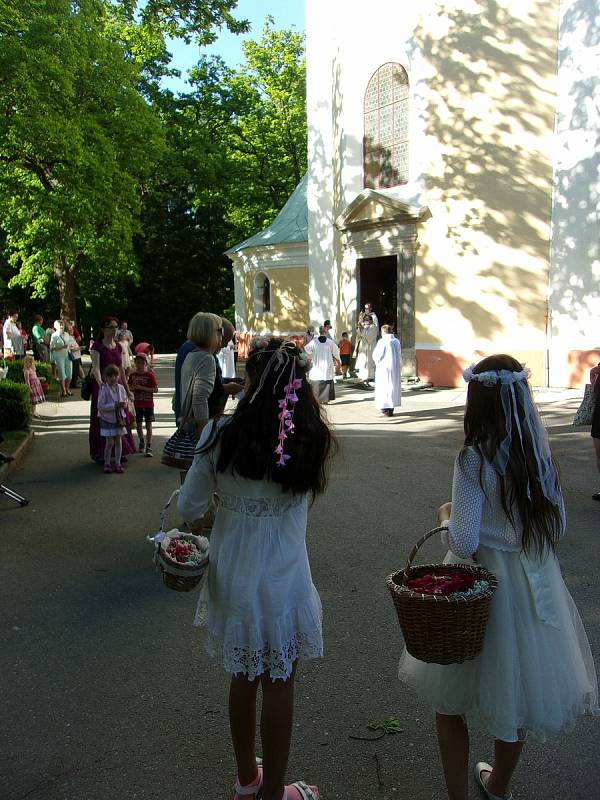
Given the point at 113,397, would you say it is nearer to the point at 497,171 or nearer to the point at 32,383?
the point at 32,383

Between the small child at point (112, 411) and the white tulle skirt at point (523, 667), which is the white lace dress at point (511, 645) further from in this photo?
the small child at point (112, 411)

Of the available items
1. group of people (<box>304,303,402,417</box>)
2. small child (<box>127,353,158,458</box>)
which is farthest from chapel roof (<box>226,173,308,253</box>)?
small child (<box>127,353,158,458</box>)

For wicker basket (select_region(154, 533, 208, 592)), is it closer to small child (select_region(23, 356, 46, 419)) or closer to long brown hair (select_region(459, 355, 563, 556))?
long brown hair (select_region(459, 355, 563, 556))

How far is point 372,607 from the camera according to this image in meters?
4.92

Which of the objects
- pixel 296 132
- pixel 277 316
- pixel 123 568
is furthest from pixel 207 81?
pixel 123 568

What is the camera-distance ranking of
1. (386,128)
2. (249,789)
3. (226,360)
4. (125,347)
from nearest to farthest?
(249,789)
(125,347)
(226,360)
(386,128)

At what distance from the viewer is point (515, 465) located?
8.77 ft

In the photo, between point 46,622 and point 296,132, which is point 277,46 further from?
point 46,622

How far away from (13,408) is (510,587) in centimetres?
1089

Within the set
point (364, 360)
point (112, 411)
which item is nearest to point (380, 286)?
point (364, 360)

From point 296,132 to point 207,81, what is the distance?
576cm

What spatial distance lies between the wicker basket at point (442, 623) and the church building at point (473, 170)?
52.1 ft

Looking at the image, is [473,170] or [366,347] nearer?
[473,170]

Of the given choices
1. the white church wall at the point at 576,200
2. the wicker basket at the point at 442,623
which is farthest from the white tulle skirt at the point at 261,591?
the white church wall at the point at 576,200
